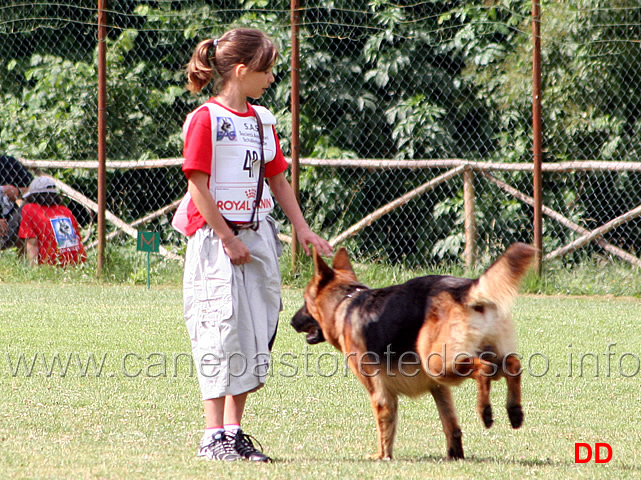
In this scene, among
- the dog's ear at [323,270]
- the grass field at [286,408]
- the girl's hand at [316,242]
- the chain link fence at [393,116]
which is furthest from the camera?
the chain link fence at [393,116]

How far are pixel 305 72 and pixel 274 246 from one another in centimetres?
765

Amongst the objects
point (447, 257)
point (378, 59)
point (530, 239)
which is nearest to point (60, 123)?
point (378, 59)

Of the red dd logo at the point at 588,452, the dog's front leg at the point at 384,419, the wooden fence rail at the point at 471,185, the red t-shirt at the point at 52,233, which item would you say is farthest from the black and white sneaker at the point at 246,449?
the red t-shirt at the point at 52,233

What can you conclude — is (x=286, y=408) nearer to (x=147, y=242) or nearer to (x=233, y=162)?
(x=233, y=162)

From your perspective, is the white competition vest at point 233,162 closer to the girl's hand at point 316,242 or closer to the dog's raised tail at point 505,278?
the girl's hand at point 316,242

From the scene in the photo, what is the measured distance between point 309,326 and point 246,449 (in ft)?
3.27

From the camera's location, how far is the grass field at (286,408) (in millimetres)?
3447

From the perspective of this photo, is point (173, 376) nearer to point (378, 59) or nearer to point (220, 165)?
point (220, 165)

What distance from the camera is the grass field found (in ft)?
11.3

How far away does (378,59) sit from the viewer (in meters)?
11.5

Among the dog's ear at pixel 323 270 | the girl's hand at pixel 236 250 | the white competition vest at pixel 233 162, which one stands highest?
the white competition vest at pixel 233 162

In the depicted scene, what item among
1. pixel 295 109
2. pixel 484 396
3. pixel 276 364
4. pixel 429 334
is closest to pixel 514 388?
pixel 484 396

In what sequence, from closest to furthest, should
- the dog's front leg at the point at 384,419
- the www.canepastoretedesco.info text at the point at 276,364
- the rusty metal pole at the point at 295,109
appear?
the dog's front leg at the point at 384,419
the www.canepastoretedesco.info text at the point at 276,364
the rusty metal pole at the point at 295,109

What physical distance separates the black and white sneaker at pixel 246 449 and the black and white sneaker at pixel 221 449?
0.04 ft
